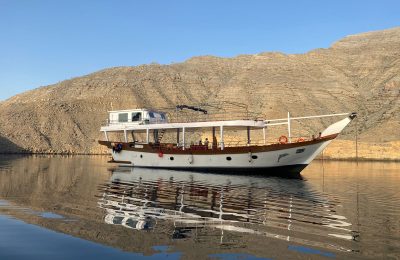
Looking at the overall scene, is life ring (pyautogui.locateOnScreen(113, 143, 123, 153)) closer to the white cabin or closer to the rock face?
the white cabin

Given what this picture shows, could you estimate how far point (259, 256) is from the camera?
8469mm

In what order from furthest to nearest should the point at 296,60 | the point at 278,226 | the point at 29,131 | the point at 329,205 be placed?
the point at 296,60
the point at 29,131
the point at 329,205
the point at 278,226

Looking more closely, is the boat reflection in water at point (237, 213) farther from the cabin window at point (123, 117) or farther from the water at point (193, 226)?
the cabin window at point (123, 117)

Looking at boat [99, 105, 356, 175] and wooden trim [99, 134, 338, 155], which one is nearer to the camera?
wooden trim [99, 134, 338, 155]

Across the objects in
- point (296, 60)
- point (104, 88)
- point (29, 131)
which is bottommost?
point (29, 131)

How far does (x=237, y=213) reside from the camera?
13727 millimetres

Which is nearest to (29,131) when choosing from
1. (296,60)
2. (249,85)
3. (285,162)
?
(249,85)

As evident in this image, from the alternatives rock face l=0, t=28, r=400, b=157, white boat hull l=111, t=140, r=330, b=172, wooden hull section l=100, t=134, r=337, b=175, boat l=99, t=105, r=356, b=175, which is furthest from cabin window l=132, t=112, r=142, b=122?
rock face l=0, t=28, r=400, b=157

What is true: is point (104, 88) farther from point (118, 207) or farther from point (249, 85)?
point (118, 207)

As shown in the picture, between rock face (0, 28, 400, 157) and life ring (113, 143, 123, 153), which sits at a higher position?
rock face (0, 28, 400, 157)

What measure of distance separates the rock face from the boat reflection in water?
75.9 meters

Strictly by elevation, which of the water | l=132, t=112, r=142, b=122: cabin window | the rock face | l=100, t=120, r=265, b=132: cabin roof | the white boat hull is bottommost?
the water

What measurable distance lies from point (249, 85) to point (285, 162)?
91.7 m

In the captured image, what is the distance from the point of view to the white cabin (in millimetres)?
42562
